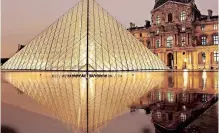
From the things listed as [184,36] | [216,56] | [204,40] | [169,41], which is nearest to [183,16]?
[184,36]

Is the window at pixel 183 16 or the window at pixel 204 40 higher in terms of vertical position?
the window at pixel 183 16

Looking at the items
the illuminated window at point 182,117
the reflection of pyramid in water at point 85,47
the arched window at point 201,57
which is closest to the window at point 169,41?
the arched window at point 201,57

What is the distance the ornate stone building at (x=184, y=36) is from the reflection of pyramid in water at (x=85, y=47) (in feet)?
67.9

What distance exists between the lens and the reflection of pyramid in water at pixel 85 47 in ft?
74.6

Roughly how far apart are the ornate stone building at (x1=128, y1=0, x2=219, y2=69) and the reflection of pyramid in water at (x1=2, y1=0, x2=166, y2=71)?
2070cm

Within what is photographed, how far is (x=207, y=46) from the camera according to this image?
46.9m

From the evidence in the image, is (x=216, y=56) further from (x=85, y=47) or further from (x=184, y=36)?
(x=85, y=47)

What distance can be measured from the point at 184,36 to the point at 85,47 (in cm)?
3130

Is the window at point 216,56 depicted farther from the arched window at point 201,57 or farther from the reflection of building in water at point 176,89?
the reflection of building in water at point 176,89

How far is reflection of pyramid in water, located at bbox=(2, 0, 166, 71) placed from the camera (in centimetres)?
2273

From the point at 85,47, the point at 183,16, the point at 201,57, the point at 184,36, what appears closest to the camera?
the point at 85,47

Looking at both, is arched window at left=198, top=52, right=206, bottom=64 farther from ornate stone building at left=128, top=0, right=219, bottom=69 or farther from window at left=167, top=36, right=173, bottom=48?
window at left=167, top=36, right=173, bottom=48

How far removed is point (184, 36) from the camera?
4941 centimetres

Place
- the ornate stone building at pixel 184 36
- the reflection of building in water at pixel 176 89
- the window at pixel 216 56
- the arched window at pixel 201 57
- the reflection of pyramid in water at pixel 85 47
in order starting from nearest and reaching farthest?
the reflection of building in water at pixel 176 89 < the reflection of pyramid in water at pixel 85 47 < the window at pixel 216 56 < the ornate stone building at pixel 184 36 < the arched window at pixel 201 57
